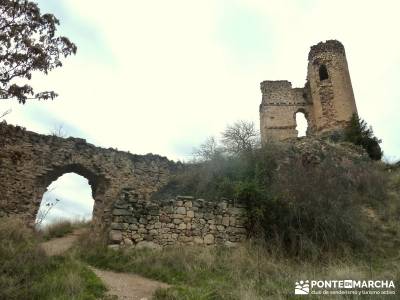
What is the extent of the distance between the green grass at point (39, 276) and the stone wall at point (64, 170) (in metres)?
3.53

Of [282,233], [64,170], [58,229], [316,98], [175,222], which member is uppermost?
[316,98]

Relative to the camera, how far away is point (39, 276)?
5.79m

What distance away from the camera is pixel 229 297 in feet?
17.3

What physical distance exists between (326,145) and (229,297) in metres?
10.3

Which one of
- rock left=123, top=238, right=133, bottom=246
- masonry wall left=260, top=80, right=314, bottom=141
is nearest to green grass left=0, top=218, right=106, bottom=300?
rock left=123, top=238, right=133, bottom=246

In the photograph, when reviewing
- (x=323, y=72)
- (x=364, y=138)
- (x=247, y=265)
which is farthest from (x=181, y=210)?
(x=323, y=72)

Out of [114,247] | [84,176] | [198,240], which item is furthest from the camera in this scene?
[84,176]

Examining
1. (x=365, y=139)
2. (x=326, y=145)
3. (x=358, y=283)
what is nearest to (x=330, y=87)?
A: (x=365, y=139)

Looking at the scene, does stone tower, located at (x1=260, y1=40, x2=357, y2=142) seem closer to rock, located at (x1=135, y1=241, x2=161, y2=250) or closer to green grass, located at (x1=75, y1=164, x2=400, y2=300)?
green grass, located at (x1=75, y1=164, x2=400, y2=300)

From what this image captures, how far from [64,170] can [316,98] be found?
53.7 ft

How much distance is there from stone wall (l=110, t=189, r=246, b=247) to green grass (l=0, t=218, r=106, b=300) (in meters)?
1.61
